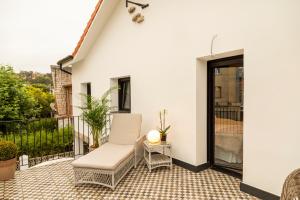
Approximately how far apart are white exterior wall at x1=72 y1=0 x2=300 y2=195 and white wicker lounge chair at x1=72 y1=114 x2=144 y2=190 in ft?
2.07

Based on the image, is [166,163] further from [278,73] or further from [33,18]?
[33,18]

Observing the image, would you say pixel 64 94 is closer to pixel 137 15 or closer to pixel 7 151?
pixel 137 15

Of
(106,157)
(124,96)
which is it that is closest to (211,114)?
(106,157)

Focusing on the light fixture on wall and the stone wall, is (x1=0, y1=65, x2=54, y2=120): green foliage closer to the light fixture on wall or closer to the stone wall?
the stone wall

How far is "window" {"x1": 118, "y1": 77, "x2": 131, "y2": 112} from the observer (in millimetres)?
5996

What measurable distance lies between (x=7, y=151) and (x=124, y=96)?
3262 mm

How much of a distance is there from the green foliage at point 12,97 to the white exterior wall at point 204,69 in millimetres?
6021

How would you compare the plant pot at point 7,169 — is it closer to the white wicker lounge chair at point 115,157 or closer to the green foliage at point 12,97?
the white wicker lounge chair at point 115,157

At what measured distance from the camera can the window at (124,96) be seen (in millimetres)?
5996

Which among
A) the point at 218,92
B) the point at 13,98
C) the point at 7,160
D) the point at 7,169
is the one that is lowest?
the point at 7,169

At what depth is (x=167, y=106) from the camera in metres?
4.20

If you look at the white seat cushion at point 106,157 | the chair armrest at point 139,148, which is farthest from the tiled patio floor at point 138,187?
the white seat cushion at point 106,157

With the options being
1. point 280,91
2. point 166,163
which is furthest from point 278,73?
point 166,163

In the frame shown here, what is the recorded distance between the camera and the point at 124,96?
6.18 meters
